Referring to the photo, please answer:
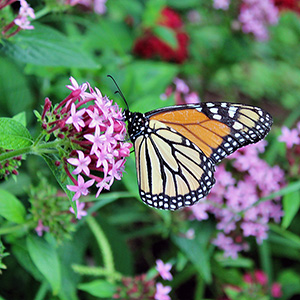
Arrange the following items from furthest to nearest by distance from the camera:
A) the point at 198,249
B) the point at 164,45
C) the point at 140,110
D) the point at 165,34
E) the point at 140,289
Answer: the point at 164,45, the point at 165,34, the point at 198,249, the point at 140,110, the point at 140,289

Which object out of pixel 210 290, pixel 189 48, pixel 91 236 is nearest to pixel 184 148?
pixel 91 236

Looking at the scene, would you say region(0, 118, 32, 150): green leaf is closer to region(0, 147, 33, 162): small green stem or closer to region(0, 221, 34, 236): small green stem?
region(0, 147, 33, 162): small green stem

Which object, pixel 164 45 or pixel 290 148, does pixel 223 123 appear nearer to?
pixel 290 148

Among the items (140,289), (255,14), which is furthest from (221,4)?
(140,289)

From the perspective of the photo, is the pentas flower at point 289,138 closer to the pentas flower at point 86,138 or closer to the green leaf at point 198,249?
the green leaf at point 198,249

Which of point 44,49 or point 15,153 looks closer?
point 15,153

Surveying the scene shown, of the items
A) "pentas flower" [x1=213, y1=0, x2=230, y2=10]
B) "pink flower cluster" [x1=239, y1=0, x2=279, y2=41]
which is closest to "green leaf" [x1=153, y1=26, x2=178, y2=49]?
"pentas flower" [x1=213, y1=0, x2=230, y2=10]
